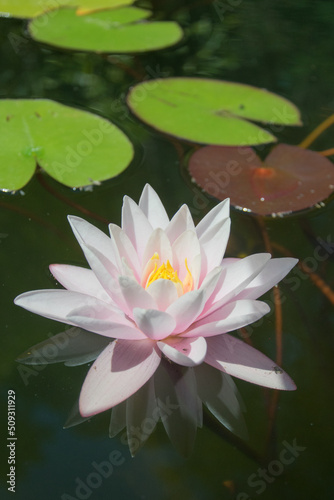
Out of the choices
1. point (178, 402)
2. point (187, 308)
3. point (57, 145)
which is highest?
point (187, 308)

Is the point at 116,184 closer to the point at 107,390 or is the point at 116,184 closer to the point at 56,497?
the point at 107,390

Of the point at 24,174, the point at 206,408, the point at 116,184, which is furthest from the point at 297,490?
the point at 24,174

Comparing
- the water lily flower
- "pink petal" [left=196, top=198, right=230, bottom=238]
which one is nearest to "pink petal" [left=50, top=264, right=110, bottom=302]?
the water lily flower

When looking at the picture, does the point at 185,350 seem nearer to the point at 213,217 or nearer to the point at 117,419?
the point at 117,419

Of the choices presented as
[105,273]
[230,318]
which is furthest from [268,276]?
[105,273]

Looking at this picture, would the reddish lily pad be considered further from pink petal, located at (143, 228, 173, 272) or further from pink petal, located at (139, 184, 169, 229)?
pink petal, located at (143, 228, 173, 272)
